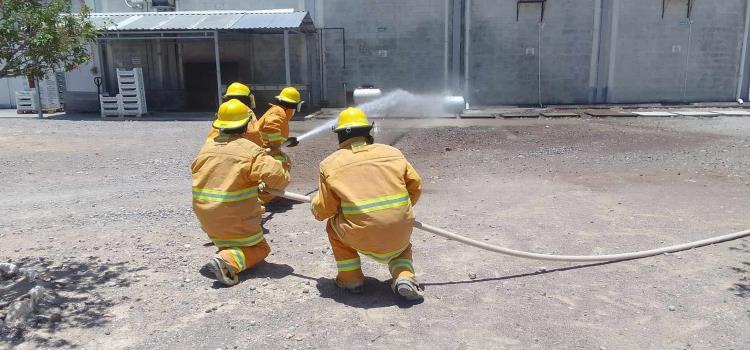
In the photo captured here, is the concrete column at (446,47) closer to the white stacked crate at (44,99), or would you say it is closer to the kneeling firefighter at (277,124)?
the white stacked crate at (44,99)

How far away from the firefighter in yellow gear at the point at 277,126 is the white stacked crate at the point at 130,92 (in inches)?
485

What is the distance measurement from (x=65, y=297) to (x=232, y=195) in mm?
1397

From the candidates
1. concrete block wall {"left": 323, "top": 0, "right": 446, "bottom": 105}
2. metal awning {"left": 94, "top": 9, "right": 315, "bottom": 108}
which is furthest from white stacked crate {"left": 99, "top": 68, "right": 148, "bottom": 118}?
concrete block wall {"left": 323, "top": 0, "right": 446, "bottom": 105}

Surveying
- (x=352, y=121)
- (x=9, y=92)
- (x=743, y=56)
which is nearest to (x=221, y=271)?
(x=352, y=121)

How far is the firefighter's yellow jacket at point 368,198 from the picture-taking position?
380 cm

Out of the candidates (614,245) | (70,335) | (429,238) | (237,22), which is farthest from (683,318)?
(237,22)

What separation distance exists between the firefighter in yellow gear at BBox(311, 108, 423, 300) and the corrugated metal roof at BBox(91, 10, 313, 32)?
1272 centimetres

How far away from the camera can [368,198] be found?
12.5ft

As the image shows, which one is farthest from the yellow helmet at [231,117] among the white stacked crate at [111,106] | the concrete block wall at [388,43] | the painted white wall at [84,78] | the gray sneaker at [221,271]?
the painted white wall at [84,78]

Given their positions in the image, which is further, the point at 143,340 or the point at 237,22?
the point at 237,22

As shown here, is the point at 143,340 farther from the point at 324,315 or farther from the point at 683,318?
the point at 683,318

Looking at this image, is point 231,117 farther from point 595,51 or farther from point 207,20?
point 595,51

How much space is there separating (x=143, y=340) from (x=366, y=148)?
6.27 feet

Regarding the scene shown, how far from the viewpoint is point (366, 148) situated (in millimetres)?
3994
